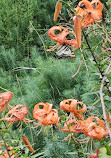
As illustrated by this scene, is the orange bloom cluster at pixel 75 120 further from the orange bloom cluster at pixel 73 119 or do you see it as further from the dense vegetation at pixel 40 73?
the dense vegetation at pixel 40 73

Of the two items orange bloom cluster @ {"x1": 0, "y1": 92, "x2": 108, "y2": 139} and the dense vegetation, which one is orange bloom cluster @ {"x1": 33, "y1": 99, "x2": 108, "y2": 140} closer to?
orange bloom cluster @ {"x1": 0, "y1": 92, "x2": 108, "y2": 139}

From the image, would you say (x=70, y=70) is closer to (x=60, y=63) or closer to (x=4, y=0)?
(x=60, y=63)

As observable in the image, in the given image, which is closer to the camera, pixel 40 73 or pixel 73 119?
pixel 73 119

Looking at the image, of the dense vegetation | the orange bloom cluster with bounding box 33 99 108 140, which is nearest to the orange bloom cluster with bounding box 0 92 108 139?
the orange bloom cluster with bounding box 33 99 108 140

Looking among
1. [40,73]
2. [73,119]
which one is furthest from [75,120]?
[40,73]

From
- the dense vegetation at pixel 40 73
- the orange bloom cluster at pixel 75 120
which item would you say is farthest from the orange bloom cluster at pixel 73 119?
the dense vegetation at pixel 40 73

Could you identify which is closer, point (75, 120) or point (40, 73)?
point (75, 120)

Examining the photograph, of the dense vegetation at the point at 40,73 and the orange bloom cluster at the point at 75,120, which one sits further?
the dense vegetation at the point at 40,73

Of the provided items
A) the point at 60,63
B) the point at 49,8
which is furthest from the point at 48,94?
the point at 49,8

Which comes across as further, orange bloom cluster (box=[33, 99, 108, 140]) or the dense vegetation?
the dense vegetation

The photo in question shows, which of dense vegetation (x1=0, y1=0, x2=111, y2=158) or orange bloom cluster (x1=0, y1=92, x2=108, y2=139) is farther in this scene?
dense vegetation (x1=0, y1=0, x2=111, y2=158)

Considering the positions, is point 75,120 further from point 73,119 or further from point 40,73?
point 40,73

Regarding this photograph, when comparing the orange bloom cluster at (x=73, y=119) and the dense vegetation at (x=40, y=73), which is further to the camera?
the dense vegetation at (x=40, y=73)

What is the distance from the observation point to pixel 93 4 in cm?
132
